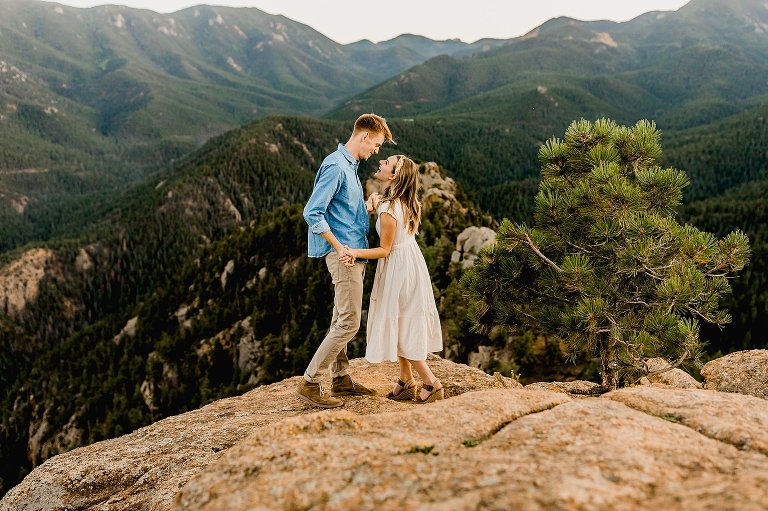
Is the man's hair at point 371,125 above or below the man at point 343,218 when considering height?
above

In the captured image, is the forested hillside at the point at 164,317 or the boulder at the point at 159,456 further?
the forested hillside at the point at 164,317

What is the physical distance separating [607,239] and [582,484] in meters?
5.64

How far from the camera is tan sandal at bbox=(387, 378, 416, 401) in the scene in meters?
8.06

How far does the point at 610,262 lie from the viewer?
8070 millimetres

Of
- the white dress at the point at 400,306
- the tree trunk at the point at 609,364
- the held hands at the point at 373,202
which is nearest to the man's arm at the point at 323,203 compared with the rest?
the held hands at the point at 373,202

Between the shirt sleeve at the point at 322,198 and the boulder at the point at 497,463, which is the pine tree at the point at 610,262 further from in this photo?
the shirt sleeve at the point at 322,198

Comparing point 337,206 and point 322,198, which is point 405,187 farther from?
point 322,198

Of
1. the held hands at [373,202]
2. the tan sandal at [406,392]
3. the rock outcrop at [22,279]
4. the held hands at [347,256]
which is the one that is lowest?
the rock outcrop at [22,279]

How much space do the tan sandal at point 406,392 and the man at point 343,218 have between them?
1337mm

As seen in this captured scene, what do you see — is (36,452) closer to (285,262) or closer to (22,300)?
(285,262)

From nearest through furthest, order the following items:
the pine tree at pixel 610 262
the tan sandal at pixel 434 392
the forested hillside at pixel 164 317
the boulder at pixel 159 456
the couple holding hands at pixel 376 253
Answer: the boulder at pixel 159 456 → the couple holding hands at pixel 376 253 → the pine tree at pixel 610 262 → the tan sandal at pixel 434 392 → the forested hillside at pixel 164 317

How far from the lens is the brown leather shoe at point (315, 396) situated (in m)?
7.89

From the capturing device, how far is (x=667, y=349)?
7664 millimetres

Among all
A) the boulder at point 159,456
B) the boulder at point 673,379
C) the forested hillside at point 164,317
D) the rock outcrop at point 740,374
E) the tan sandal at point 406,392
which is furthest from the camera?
the forested hillside at point 164,317
